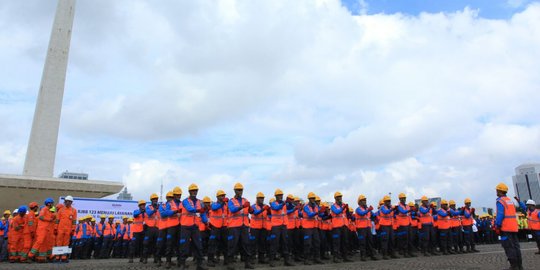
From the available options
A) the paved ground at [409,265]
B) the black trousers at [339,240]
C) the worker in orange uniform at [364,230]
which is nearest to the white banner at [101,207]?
the paved ground at [409,265]

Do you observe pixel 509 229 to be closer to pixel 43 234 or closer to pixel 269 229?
pixel 269 229

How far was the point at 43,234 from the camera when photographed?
13.4m

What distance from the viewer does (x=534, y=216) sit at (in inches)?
564

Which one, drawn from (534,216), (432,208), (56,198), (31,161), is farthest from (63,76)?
(534,216)

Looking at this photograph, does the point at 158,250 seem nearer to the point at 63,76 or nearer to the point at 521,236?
the point at 521,236

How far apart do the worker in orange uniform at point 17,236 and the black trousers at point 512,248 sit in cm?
1500

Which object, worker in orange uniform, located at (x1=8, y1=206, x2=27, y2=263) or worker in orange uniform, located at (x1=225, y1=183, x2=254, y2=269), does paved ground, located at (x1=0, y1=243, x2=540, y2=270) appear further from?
worker in orange uniform, located at (x1=8, y1=206, x2=27, y2=263)

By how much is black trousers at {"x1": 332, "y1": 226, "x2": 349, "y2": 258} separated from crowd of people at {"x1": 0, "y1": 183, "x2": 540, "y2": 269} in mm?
33

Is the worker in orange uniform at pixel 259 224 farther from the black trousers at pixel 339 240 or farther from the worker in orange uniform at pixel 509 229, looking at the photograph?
the worker in orange uniform at pixel 509 229

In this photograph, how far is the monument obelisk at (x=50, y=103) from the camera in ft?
125

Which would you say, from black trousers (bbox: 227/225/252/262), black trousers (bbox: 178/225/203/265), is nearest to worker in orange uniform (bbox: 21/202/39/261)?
black trousers (bbox: 178/225/203/265)

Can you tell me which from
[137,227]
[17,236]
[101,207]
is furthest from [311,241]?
[101,207]

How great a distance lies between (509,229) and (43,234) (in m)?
13.8

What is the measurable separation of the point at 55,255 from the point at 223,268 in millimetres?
6803
